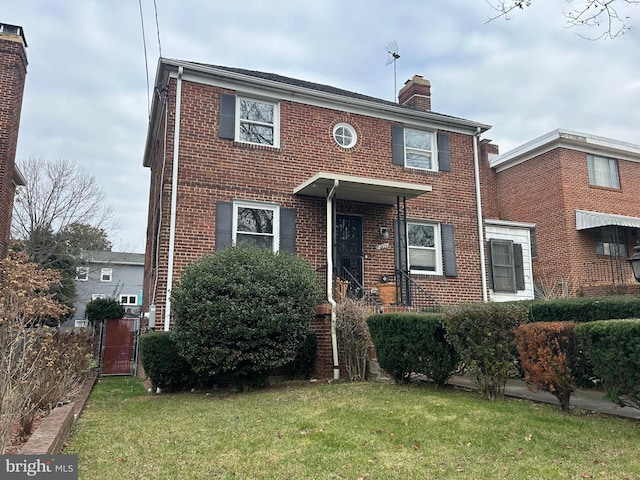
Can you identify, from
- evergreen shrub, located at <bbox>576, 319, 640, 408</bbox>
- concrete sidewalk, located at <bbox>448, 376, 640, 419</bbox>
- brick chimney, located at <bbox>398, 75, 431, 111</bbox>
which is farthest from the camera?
brick chimney, located at <bbox>398, 75, 431, 111</bbox>

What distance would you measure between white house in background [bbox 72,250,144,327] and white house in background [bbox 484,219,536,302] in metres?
25.2

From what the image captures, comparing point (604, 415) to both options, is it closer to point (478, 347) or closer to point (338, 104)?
point (478, 347)

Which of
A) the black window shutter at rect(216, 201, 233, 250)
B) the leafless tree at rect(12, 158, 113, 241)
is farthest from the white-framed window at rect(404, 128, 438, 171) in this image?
the leafless tree at rect(12, 158, 113, 241)

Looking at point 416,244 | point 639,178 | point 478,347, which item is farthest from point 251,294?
point 639,178

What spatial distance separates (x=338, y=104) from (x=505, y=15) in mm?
7386

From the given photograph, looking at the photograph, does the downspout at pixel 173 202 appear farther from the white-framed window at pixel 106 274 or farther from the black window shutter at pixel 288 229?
the white-framed window at pixel 106 274

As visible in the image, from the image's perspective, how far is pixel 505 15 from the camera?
5.29 metres

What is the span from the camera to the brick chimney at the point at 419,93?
15.1m

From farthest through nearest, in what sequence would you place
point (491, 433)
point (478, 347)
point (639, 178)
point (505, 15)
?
point (639, 178)
point (478, 347)
point (505, 15)
point (491, 433)

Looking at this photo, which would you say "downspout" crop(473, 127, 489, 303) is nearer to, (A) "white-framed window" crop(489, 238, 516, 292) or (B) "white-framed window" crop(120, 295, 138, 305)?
(A) "white-framed window" crop(489, 238, 516, 292)

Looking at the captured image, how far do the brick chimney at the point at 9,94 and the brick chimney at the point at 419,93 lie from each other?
11.6 metres

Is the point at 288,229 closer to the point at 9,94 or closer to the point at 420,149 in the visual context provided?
the point at 420,149

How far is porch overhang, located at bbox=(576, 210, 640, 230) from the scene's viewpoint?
16.4 meters

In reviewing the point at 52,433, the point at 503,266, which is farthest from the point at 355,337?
the point at 503,266
